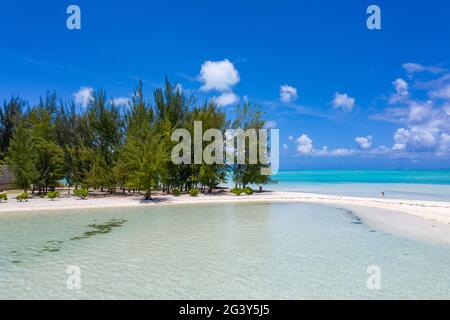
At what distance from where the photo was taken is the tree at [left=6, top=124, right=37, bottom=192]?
26.3 metres

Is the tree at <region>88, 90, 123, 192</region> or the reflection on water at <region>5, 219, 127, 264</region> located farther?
the tree at <region>88, 90, 123, 192</region>

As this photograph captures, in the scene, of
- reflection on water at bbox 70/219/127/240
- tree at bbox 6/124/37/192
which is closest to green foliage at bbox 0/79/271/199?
tree at bbox 6/124/37/192

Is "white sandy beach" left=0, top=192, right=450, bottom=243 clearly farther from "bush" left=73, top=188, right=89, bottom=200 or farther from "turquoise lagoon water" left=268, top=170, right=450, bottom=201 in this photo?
"turquoise lagoon water" left=268, top=170, right=450, bottom=201

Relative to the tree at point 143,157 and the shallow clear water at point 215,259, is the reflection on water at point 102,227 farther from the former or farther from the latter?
the tree at point 143,157

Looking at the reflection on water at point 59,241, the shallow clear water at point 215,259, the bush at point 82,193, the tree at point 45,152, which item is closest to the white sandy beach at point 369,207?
the shallow clear water at point 215,259

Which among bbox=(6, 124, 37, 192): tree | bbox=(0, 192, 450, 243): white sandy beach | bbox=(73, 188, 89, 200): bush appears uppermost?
bbox=(6, 124, 37, 192): tree

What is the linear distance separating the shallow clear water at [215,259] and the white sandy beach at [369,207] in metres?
1.57

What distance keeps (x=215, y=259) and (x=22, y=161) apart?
23502mm

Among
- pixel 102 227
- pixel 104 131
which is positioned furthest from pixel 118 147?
pixel 102 227

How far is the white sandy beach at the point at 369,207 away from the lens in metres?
14.7

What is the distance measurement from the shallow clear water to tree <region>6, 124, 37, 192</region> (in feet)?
34.6

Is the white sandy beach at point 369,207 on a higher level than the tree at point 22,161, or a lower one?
lower

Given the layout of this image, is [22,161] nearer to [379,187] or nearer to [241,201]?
[241,201]
